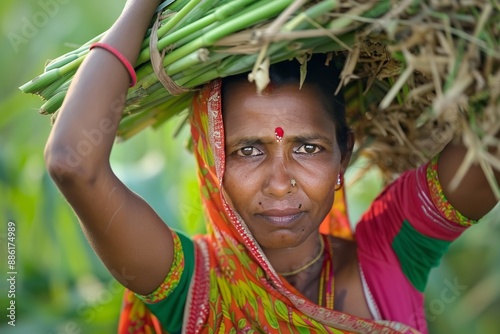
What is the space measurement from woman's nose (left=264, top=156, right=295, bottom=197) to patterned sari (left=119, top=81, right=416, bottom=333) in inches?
4.9

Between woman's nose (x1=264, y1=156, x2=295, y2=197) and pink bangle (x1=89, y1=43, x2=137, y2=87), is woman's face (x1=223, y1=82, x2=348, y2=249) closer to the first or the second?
woman's nose (x1=264, y1=156, x2=295, y2=197)

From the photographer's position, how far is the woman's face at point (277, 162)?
72.8 inches

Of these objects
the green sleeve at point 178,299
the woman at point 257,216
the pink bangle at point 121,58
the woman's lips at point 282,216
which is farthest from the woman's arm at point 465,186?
the pink bangle at point 121,58

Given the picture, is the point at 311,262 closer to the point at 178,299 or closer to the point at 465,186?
the point at 178,299

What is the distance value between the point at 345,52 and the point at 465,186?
451mm

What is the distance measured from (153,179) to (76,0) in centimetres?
141

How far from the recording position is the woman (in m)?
1.68

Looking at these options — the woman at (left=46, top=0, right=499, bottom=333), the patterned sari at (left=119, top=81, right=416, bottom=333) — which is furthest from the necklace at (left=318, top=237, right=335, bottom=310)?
the patterned sari at (left=119, top=81, right=416, bottom=333)

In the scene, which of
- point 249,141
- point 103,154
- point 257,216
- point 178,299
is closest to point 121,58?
point 103,154

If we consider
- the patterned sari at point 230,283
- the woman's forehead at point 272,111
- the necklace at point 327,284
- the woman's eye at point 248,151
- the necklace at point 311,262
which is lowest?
the necklace at point 327,284

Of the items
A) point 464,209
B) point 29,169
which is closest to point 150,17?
point 464,209

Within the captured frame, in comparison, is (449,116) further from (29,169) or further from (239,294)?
(29,169)

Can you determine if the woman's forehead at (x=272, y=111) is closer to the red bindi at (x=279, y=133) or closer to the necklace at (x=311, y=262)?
the red bindi at (x=279, y=133)

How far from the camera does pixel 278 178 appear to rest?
1.83 metres
